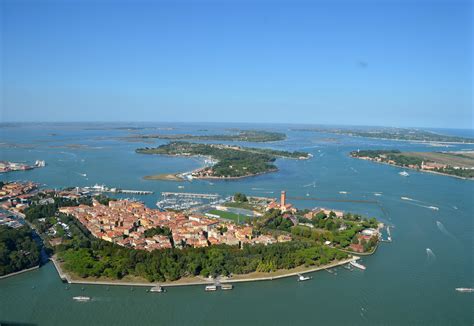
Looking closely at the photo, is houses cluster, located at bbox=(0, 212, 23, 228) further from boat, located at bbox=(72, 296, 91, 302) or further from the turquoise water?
boat, located at bbox=(72, 296, 91, 302)

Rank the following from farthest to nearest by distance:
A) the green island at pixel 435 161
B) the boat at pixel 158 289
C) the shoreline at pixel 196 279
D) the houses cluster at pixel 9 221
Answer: the green island at pixel 435 161
the houses cluster at pixel 9 221
the shoreline at pixel 196 279
the boat at pixel 158 289

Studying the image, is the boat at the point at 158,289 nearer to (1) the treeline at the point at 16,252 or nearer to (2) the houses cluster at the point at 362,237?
(1) the treeline at the point at 16,252

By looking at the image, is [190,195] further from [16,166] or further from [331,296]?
[16,166]

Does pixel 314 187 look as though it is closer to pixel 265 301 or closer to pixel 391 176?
pixel 391 176

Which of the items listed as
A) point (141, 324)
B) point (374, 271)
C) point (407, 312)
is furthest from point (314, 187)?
point (141, 324)

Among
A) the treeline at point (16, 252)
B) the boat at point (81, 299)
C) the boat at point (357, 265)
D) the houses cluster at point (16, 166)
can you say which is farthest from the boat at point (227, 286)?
the houses cluster at point (16, 166)

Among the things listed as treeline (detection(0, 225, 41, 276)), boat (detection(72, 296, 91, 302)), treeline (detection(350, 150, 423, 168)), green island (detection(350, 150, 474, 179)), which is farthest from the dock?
treeline (detection(350, 150, 423, 168))
